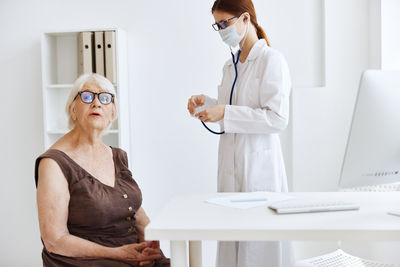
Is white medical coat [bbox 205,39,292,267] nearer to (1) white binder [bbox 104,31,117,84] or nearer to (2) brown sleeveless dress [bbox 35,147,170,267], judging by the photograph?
(2) brown sleeveless dress [bbox 35,147,170,267]

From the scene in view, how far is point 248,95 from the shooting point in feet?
6.68

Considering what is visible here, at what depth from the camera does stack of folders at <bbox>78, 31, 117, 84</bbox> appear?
304 centimetres

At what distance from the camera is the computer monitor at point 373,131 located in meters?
1.24

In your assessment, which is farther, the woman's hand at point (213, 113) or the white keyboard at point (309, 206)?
the woman's hand at point (213, 113)

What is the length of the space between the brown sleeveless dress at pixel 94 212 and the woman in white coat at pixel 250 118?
0.41 meters

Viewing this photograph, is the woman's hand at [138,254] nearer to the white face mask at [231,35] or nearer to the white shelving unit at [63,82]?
the white face mask at [231,35]

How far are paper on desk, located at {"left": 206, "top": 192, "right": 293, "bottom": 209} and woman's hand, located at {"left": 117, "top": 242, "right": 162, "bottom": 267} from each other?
31 centimetres

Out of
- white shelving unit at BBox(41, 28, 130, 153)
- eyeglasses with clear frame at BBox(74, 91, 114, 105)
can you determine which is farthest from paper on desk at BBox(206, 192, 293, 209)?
white shelving unit at BBox(41, 28, 130, 153)

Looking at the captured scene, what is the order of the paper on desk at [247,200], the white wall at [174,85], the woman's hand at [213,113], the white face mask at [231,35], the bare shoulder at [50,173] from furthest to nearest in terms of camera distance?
the white wall at [174,85] → the white face mask at [231,35] → the woman's hand at [213,113] → the bare shoulder at [50,173] → the paper on desk at [247,200]

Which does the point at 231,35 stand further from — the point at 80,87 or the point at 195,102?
the point at 80,87

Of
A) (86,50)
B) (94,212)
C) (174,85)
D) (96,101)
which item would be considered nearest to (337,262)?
(94,212)

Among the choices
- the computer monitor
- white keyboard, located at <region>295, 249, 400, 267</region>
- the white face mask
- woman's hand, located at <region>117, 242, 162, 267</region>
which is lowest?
white keyboard, located at <region>295, 249, 400, 267</region>

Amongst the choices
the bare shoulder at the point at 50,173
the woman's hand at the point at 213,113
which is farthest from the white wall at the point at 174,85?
the bare shoulder at the point at 50,173

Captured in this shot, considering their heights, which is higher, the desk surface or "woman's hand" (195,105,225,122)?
"woman's hand" (195,105,225,122)
